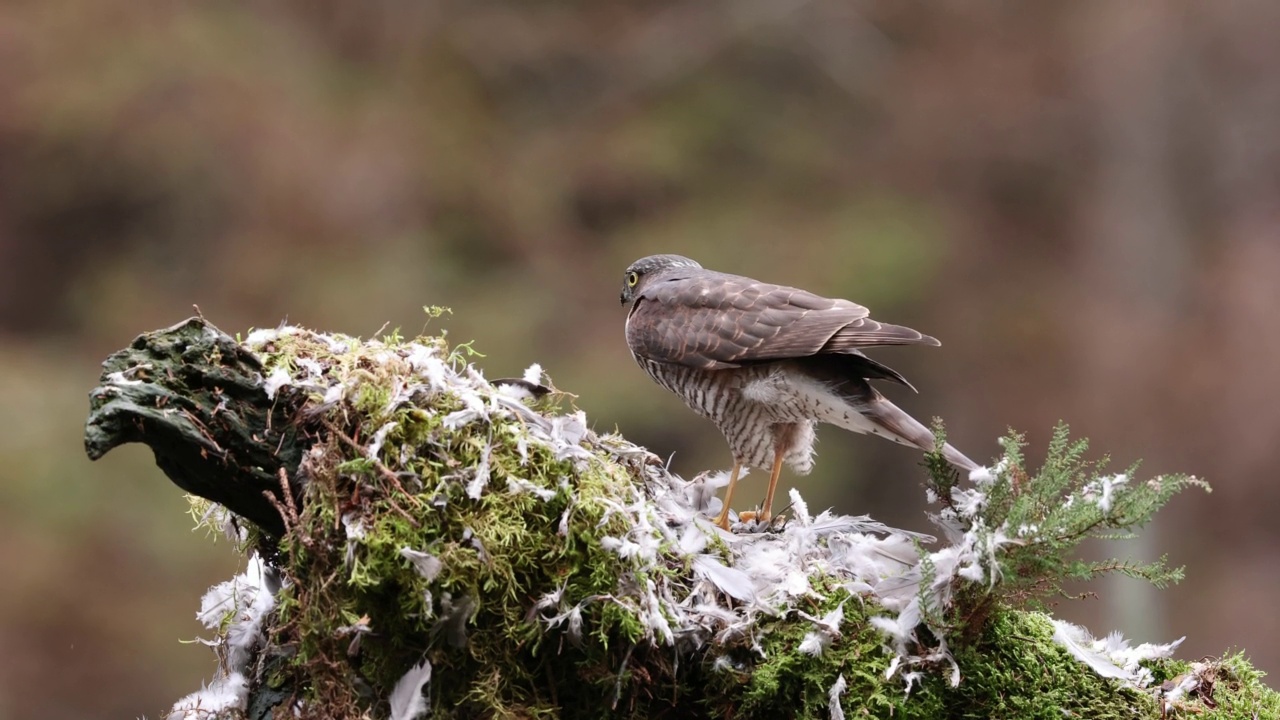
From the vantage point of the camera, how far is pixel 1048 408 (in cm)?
732

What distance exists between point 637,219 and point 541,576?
640 cm

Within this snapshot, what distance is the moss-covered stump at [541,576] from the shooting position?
1.74m

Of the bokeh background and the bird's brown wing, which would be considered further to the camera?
the bokeh background

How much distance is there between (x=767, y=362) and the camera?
2.62m

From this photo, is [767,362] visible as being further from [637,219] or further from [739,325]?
[637,219]

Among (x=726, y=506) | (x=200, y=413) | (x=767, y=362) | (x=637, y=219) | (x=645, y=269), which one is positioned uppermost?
(x=637, y=219)

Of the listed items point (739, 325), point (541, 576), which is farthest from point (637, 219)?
point (541, 576)

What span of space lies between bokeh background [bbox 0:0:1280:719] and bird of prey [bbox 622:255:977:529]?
11.0ft

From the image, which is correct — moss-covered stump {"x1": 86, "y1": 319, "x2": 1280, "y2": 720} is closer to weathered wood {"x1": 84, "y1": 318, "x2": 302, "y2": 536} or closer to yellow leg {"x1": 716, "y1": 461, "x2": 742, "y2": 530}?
weathered wood {"x1": 84, "y1": 318, "x2": 302, "y2": 536}

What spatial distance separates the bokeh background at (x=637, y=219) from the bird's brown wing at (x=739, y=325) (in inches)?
134

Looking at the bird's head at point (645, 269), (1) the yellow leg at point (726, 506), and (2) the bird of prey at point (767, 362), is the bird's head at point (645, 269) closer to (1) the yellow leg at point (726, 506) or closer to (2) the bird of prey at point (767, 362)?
(2) the bird of prey at point (767, 362)

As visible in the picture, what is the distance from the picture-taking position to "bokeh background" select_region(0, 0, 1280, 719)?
609 centimetres

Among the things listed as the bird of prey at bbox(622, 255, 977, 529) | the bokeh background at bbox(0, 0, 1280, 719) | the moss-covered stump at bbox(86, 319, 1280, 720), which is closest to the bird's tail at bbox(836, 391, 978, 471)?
the bird of prey at bbox(622, 255, 977, 529)

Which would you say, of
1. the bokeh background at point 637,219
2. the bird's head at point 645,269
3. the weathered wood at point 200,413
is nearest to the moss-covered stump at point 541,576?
the weathered wood at point 200,413
